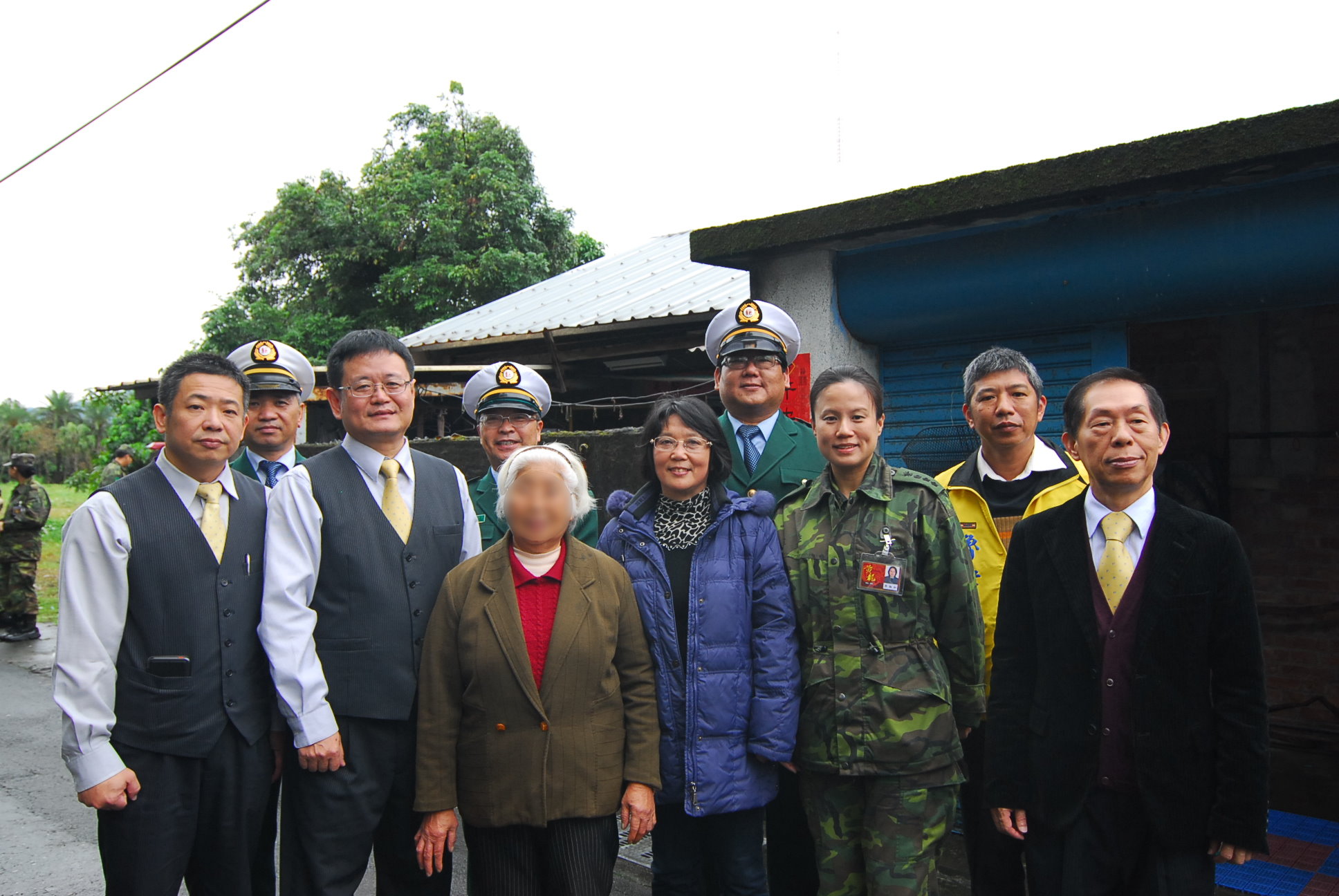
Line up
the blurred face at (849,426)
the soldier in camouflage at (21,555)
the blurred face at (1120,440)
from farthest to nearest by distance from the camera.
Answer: the soldier in camouflage at (21,555), the blurred face at (849,426), the blurred face at (1120,440)

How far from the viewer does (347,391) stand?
119 inches

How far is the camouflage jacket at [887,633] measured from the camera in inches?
105

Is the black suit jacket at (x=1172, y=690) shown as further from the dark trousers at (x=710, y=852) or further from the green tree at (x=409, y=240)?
the green tree at (x=409, y=240)

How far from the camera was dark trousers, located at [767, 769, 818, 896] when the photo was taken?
3189 millimetres

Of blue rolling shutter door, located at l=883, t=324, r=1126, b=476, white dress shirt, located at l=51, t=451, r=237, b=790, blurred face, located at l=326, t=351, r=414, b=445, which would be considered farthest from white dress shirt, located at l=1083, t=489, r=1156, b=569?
white dress shirt, located at l=51, t=451, r=237, b=790

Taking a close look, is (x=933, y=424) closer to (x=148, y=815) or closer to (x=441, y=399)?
(x=148, y=815)

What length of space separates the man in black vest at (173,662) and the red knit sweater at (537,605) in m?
0.83

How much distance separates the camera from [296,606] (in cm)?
276

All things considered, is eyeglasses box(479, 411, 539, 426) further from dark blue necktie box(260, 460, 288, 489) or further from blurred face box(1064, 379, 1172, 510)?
blurred face box(1064, 379, 1172, 510)

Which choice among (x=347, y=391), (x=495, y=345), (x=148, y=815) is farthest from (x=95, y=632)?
(x=495, y=345)

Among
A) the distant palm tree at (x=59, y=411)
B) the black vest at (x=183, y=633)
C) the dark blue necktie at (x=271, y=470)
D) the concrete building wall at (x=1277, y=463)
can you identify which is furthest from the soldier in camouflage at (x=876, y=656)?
the distant palm tree at (x=59, y=411)

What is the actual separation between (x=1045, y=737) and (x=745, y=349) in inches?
67.2

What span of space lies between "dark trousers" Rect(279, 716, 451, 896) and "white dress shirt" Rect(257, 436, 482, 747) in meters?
0.15

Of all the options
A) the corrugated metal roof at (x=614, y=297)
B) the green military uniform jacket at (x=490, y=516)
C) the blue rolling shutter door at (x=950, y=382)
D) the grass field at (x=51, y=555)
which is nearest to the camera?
the green military uniform jacket at (x=490, y=516)
